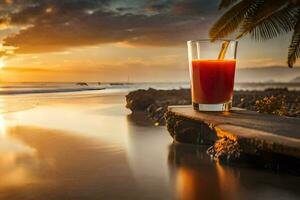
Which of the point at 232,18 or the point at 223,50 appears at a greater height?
the point at 232,18

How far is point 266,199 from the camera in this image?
6.26 ft

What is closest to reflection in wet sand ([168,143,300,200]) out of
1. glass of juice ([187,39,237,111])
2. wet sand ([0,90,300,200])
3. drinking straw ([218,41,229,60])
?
wet sand ([0,90,300,200])

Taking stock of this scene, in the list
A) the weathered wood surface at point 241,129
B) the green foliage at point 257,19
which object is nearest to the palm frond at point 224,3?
the green foliage at point 257,19

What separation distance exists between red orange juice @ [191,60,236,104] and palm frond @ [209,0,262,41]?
212cm

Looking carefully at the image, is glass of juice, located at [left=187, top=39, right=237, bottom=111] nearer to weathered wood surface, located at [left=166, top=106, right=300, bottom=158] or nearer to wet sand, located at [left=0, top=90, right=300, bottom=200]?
weathered wood surface, located at [left=166, top=106, right=300, bottom=158]

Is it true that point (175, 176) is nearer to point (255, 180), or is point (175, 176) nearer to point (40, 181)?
point (255, 180)

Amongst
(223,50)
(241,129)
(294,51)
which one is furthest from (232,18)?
(241,129)

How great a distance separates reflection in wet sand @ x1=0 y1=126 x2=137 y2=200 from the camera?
2.11 meters

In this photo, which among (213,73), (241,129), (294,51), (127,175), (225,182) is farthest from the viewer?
(294,51)

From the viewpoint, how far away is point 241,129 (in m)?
2.68

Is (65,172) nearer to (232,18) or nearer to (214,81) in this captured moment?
(214,81)

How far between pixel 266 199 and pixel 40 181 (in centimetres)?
130

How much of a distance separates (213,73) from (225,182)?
1.48m

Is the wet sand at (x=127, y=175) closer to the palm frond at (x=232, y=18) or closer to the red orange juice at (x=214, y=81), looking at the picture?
the red orange juice at (x=214, y=81)
